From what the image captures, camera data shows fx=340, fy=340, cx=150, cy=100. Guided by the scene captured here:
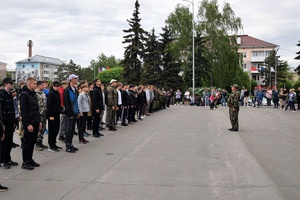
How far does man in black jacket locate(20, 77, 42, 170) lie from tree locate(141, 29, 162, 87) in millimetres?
44052

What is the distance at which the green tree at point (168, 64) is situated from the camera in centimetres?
5074

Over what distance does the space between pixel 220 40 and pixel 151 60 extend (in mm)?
11050

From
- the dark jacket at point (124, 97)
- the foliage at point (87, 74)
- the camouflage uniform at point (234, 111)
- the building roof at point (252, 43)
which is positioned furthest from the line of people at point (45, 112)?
the foliage at point (87, 74)

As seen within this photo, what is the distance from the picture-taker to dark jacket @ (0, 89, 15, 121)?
743 cm

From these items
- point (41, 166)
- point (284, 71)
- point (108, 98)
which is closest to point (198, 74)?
point (108, 98)

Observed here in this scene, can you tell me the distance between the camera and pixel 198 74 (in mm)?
51094

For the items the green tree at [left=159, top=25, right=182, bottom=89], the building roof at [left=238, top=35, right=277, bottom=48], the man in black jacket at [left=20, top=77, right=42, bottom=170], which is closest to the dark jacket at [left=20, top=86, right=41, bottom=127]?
the man in black jacket at [left=20, top=77, right=42, bottom=170]

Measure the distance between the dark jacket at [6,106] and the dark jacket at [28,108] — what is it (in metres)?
0.33

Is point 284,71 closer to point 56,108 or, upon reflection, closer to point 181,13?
point 181,13

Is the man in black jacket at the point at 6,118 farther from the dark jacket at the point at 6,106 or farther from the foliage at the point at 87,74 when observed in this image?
the foliage at the point at 87,74

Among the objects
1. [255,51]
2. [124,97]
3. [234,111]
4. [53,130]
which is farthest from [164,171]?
[255,51]

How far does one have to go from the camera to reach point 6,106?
7.51 m

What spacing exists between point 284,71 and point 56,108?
320 ft

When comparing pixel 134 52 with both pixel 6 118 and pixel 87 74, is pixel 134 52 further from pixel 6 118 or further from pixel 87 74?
pixel 87 74
